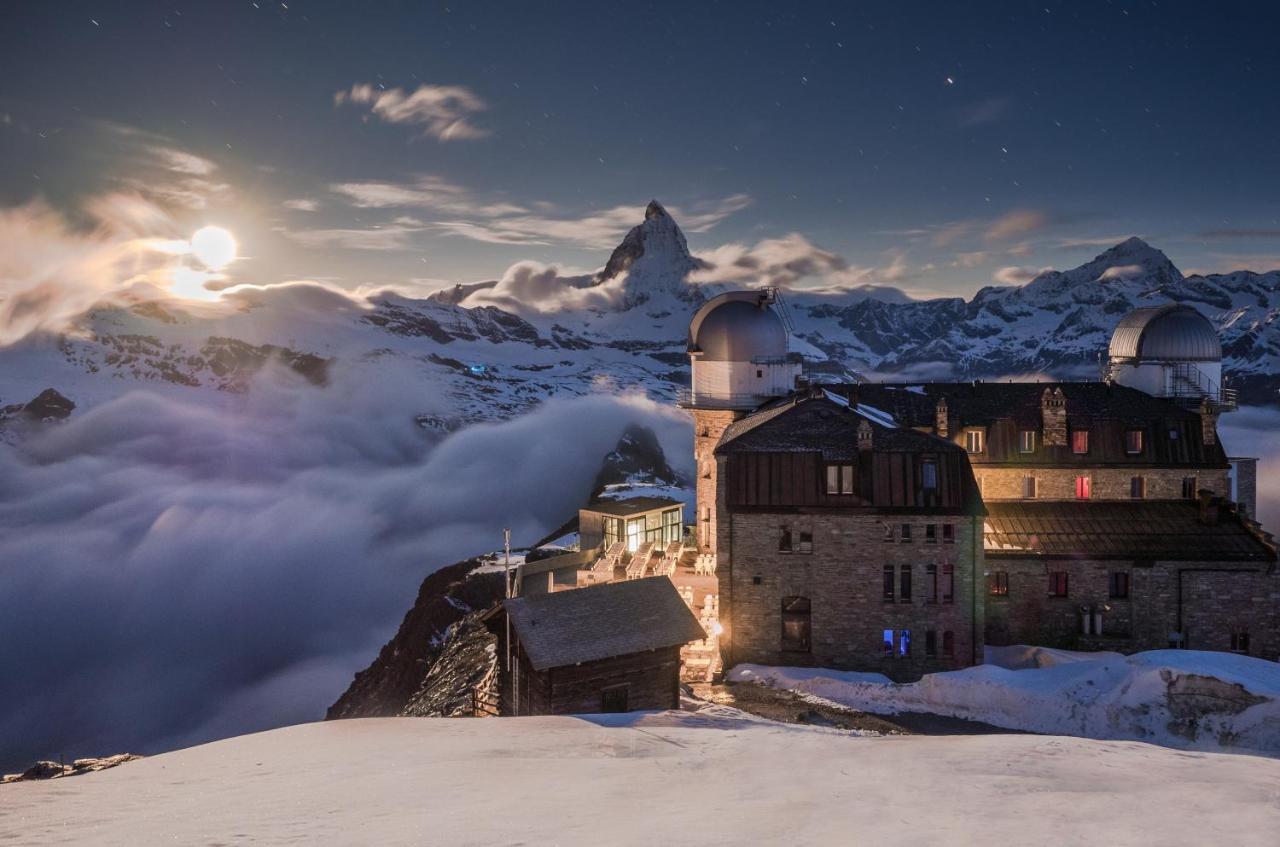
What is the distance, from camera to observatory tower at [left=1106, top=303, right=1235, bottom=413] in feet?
161

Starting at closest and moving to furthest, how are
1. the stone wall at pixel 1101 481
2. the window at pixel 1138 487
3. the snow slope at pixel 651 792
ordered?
1. the snow slope at pixel 651 792
2. the stone wall at pixel 1101 481
3. the window at pixel 1138 487

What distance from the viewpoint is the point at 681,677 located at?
115 feet

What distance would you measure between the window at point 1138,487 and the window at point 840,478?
17.3 metres

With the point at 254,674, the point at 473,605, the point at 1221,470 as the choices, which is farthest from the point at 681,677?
the point at 254,674

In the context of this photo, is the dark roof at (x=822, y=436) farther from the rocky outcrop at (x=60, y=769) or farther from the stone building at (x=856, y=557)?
the rocky outcrop at (x=60, y=769)

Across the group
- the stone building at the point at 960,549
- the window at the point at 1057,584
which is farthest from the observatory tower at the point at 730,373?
the window at the point at 1057,584

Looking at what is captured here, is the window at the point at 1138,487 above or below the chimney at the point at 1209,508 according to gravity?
above

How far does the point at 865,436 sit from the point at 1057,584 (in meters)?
10.9

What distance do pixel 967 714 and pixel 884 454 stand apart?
1056cm

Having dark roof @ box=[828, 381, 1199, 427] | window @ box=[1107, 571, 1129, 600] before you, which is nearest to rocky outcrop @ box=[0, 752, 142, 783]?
dark roof @ box=[828, 381, 1199, 427]

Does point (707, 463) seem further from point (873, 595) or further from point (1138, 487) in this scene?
point (1138, 487)

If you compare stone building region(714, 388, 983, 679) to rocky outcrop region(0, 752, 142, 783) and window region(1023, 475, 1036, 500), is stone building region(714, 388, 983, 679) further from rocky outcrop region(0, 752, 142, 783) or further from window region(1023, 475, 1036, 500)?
rocky outcrop region(0, 752, 142, 783)

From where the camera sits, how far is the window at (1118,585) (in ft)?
124

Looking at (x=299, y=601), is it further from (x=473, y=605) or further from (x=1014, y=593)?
(x=1014, y=593)
